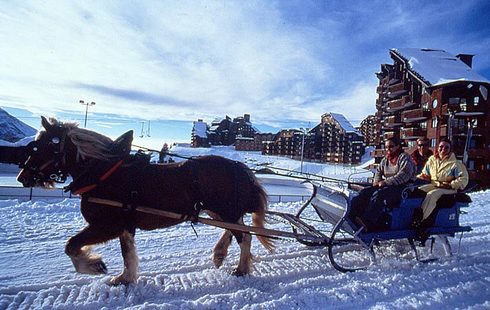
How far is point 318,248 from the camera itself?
4.58m

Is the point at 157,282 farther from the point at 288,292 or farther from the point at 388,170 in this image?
the point at 388,170

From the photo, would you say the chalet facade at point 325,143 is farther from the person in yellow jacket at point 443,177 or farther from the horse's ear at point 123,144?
the horse's ear at point 123,144

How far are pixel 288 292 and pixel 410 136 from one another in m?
24.0

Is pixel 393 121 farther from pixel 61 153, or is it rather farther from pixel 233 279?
pixel 61 153

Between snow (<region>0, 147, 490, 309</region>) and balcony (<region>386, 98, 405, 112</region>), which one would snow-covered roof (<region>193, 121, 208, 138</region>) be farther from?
snow (<region>0, 147, 490, 309</region>)

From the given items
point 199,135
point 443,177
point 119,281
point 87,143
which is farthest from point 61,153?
point 199,135

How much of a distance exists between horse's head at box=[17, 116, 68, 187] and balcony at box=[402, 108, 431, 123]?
24.4m

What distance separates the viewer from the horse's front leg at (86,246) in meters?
3.02

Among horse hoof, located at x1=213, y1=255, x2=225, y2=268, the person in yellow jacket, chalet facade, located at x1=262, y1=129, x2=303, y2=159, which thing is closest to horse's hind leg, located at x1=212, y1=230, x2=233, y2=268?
horse hoof, located at x1=213, y1=255, x2=225, y2=268

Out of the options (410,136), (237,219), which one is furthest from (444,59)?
(237,219)

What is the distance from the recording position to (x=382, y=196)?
3996 millimetres

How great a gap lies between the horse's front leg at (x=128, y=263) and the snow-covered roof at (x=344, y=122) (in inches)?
1637

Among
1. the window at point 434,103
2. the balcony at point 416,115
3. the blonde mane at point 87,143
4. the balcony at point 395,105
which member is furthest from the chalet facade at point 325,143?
the blonde mane at point 87,143

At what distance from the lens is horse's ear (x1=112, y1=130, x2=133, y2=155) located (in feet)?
11.1
